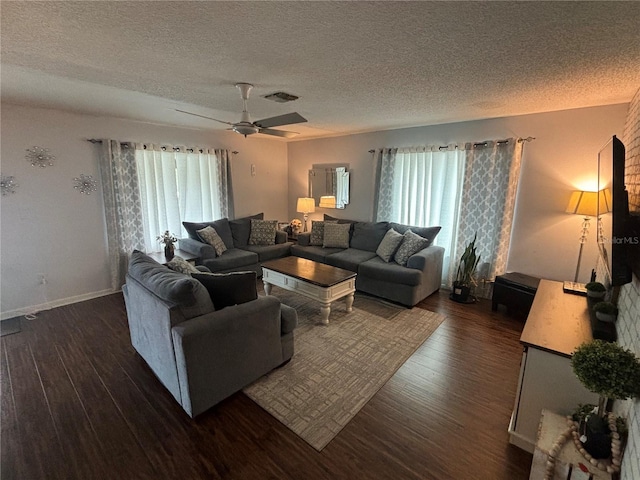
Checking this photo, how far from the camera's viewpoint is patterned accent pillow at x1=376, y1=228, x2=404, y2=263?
4.16m

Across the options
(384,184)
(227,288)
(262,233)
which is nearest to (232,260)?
(262,233)

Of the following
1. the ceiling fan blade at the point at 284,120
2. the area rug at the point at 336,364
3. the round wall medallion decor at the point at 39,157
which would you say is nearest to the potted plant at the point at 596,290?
the area rug at the point at 336,364

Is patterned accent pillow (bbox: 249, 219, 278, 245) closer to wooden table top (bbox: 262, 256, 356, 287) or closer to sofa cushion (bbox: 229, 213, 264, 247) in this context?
sofa cushion (bbox: 229, 213, 264, 247)

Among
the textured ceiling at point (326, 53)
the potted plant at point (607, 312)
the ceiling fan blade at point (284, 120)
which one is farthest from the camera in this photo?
the ceiling fan blade at point (284, 120)

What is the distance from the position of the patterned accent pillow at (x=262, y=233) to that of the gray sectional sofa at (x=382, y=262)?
0.47 metres

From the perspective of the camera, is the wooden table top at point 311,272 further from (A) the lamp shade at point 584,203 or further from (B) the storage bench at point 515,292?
(A) the lamp shade at point 584,203

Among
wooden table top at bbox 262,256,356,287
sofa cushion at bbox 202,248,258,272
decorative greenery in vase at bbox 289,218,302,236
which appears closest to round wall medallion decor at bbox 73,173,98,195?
sofa cushion at bbox 202,248,258,272

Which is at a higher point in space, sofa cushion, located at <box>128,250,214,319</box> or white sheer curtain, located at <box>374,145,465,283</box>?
white sheer curtain, located at <box>374,145,465,283</box>

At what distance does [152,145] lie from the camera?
4.28m

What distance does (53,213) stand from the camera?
3582mm

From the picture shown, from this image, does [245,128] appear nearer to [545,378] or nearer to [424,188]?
[545,378]

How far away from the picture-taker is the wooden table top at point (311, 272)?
324cm

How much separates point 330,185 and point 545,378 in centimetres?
446

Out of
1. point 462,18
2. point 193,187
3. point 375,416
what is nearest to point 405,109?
point 462,18
